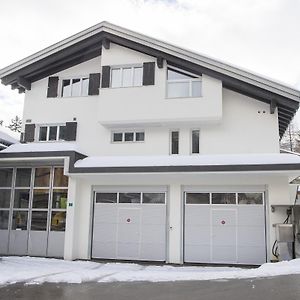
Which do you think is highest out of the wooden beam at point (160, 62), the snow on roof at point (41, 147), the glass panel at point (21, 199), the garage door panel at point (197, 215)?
the wooden beam at point (160, 62)

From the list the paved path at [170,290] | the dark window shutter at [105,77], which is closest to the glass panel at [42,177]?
the dark window shutter at [105,77]

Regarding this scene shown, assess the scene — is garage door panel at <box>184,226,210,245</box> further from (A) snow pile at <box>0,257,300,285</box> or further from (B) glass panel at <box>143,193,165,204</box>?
(B) glass panel at <box>143,193,165,204</box>

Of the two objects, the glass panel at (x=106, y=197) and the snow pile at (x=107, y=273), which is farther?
the glass panel at (x=106, y=197)

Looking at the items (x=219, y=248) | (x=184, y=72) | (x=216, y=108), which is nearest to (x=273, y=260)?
(x=219, y=248)

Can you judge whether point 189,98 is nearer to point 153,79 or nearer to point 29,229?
point 153,79

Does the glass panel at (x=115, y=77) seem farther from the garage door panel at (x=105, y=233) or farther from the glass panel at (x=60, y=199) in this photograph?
the garage door panel at (x=105, y=233)

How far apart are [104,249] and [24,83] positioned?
847cm

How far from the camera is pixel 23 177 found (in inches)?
654

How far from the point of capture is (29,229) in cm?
1595

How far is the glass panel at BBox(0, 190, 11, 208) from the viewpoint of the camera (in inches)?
652

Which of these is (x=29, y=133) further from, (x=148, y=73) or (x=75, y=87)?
(x=148, y=73)

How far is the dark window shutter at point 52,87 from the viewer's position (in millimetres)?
18078

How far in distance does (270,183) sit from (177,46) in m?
6.47

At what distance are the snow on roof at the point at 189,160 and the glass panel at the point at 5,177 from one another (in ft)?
11.5
